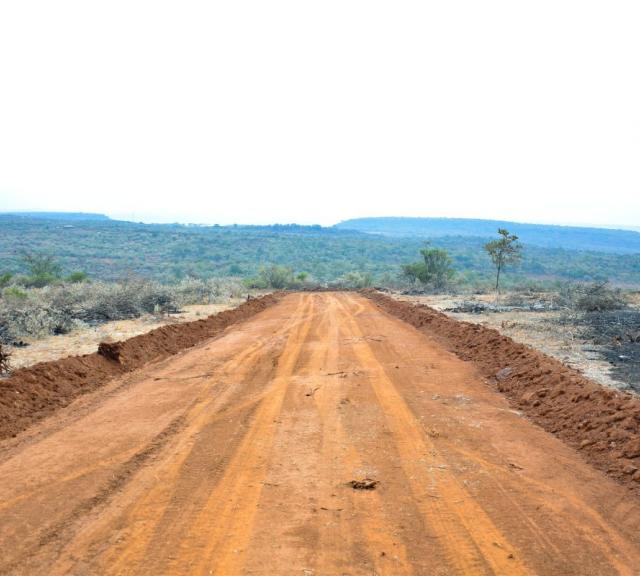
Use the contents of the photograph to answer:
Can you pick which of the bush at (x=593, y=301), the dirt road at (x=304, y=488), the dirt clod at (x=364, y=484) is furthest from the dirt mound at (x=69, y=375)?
the bush at (x=593, y=301)

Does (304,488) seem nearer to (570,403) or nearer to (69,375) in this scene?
(570,403)

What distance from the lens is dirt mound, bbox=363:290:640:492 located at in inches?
236

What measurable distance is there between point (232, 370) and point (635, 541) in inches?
286

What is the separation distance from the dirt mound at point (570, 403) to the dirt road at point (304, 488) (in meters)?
0.31

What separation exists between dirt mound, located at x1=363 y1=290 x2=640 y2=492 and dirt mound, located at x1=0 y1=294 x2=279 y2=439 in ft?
22.5

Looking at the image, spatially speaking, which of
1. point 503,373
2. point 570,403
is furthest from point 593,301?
point 570,403

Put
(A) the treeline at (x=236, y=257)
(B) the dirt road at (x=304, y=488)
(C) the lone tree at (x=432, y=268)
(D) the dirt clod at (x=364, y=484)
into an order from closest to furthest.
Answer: (B) the dirt road at (x=304, y=488), (D) the dirt clod at (x=364, y=484), (C) the lone tree at (x=432, y=268), (A) the treeline at (x=236, y=257)

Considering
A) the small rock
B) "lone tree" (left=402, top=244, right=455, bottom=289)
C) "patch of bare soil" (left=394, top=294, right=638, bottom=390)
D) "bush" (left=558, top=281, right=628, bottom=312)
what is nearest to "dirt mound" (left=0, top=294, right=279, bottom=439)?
the small rock

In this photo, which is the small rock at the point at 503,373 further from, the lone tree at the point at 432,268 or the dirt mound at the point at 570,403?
the lone tree at the point at 432,268

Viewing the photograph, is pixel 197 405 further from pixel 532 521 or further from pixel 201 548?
pixel 532 521

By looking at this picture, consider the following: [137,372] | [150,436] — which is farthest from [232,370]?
[150,436]

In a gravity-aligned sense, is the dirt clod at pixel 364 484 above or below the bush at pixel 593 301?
above

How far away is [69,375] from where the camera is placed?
9.38 meters

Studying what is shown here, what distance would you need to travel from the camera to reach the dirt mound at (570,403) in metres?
5.99
